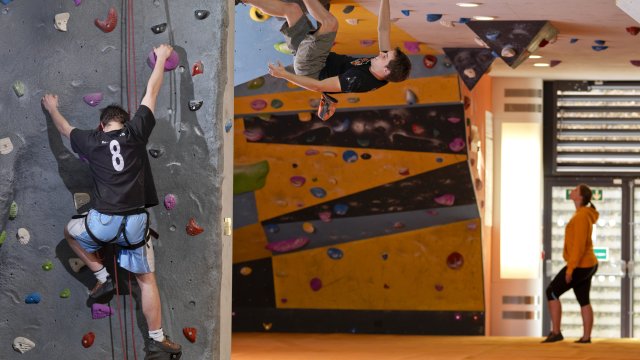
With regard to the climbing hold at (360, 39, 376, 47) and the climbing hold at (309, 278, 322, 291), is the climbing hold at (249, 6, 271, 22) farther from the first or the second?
the climbing hold at (309, 278, 322, 291)

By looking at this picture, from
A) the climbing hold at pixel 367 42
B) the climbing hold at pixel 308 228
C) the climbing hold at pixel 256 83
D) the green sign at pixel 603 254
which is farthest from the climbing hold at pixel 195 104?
the green sign at pixel 603 254

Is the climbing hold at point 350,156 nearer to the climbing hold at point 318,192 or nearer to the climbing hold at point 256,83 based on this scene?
the climbing hold at point 318,192

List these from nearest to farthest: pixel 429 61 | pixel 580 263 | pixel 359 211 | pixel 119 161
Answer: pixel 119 161, pixel 580 263, pixel 429 61, pixel 359 211

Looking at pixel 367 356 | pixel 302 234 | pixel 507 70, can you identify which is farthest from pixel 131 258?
pixel 507 70

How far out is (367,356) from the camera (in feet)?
28.9

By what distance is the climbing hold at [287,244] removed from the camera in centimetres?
1138

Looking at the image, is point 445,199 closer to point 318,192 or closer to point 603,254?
point 318,192

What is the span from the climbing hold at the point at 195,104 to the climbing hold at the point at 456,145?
4666 millimetres

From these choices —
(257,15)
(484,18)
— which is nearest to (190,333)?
(257,15)

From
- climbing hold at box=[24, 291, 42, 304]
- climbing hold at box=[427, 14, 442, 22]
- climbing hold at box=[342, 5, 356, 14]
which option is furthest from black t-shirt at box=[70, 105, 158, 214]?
climbing hold at box=[427, 14, 442, 22]

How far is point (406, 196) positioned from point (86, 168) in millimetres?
5174

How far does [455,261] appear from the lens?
11.2 meters

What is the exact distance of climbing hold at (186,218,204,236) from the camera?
19.6 feet

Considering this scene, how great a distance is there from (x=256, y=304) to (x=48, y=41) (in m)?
6.06
